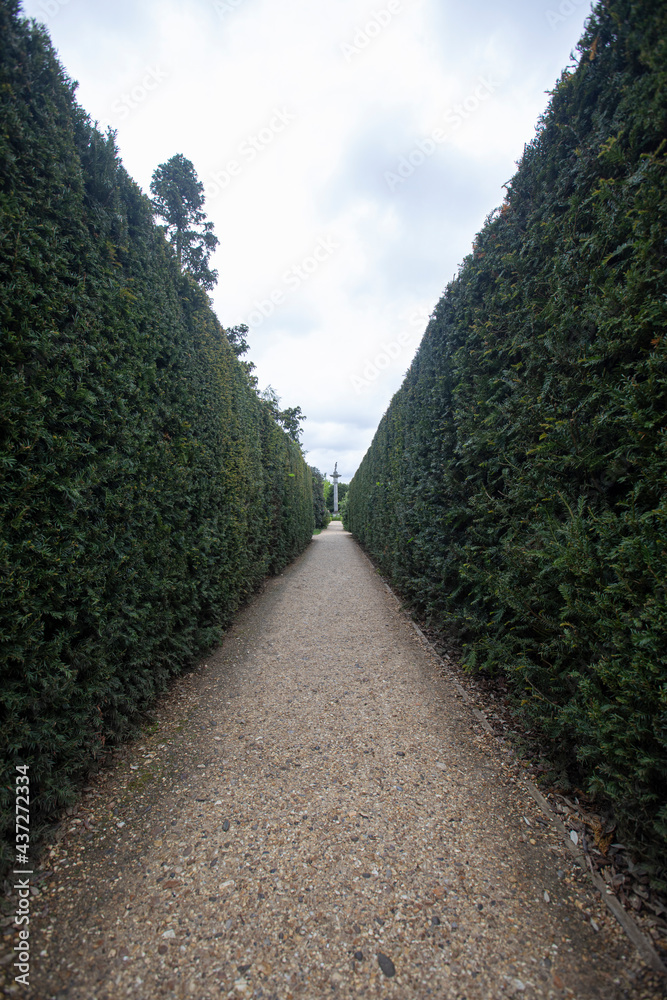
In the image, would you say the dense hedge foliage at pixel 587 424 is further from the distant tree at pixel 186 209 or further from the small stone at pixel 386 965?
the distant tree at pixel 186 209

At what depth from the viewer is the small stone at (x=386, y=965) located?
1.45 m

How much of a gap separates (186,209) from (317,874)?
2557cm

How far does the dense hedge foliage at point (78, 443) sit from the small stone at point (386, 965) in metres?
1.61

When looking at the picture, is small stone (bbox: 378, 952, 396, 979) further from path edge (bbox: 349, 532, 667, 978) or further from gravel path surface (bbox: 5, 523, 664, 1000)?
path edge (bbox: 349, 532, 667, 978)

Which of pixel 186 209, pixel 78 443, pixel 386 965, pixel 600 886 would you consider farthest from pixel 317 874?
pixel 186 209

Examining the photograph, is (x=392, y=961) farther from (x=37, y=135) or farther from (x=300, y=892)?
(x=37, y=135)

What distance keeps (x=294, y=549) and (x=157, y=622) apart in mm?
8590

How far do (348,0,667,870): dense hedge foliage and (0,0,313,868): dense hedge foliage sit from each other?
8.38 feet

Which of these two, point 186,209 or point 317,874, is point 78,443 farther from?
point 186,209

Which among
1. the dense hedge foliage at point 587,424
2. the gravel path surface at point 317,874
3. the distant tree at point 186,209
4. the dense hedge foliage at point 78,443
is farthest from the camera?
the distant tree at point 186,209

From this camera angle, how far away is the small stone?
145 centimetres

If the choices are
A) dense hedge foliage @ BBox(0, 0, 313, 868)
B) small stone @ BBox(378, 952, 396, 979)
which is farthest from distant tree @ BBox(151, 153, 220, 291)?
small stone @ BBox(378, 952, 396, 979)

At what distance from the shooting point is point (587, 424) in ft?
6.94

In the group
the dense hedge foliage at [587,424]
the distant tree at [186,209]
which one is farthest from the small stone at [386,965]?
the distant tree at [186,209]
